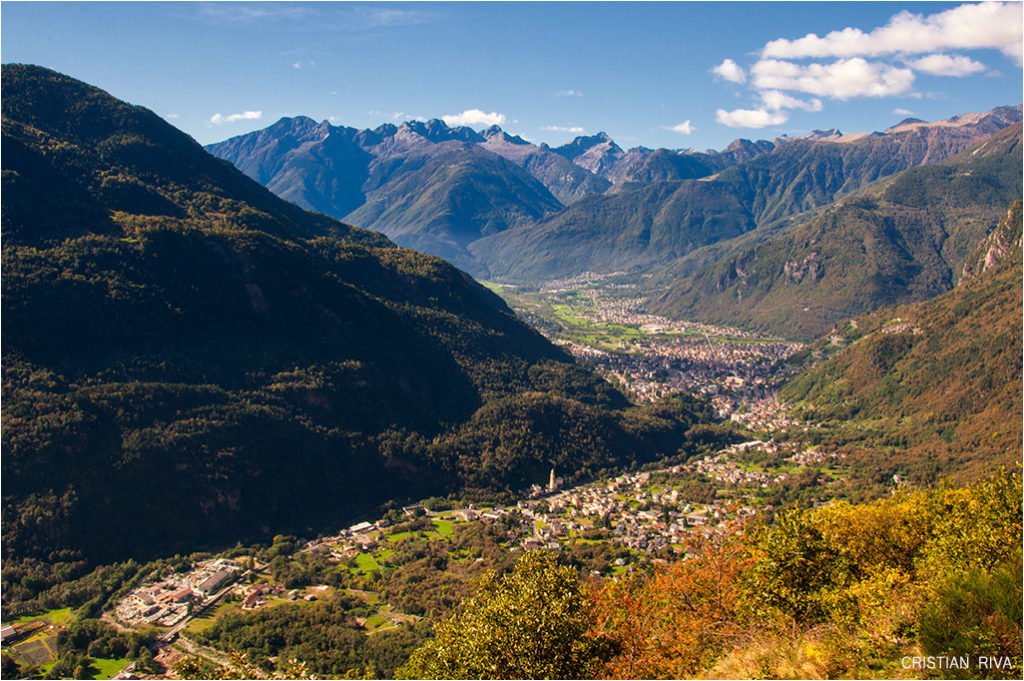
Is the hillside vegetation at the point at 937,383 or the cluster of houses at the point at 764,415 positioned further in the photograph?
the cluster of houses at the point at 764,415

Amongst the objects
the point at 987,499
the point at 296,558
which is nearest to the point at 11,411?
the point at 296,558

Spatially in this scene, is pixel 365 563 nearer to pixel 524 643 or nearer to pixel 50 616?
pixel 50 616

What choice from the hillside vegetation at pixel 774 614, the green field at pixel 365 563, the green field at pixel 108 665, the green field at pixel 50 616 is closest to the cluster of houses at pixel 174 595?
the green field at pixel 50 616

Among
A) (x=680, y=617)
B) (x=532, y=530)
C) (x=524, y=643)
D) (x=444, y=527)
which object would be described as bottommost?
(x=532, y=530)

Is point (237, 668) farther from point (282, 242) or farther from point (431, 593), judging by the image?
point (282, 242)

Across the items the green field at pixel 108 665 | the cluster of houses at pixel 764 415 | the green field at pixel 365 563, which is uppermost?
the green field at pixel 108 665

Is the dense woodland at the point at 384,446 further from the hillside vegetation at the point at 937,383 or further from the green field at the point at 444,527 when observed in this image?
the green field at the point at 444,527

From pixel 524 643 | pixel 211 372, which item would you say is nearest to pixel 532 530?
pixel 211 372
